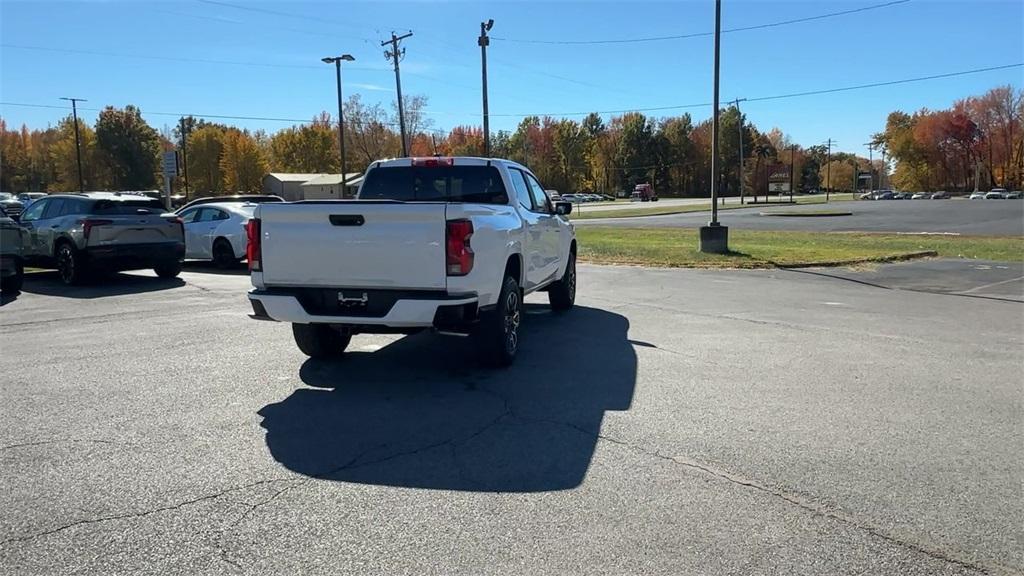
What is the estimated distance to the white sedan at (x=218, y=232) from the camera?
51.3 feet

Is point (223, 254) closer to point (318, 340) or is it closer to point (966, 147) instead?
point (318, 340)

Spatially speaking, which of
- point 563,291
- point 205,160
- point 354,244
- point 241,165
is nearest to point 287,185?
point 241,165

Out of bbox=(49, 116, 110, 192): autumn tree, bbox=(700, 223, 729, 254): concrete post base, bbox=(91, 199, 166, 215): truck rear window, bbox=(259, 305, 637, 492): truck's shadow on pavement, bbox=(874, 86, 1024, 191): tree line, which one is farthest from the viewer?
bbox=(874, 86, 1024, 191): tree line

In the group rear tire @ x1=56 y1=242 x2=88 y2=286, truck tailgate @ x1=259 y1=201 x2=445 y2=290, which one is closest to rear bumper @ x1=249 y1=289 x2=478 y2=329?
truck tailgate @ x1=259 y1=201 x2=445 y2=290

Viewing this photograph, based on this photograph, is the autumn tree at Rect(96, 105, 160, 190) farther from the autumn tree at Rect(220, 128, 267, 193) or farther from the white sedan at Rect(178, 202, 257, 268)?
the white sedan at Rect(178, 202, 257, 268)

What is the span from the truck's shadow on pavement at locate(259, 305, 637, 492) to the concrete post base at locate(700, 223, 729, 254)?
39.0 ft

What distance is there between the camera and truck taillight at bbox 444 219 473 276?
5723 millimetres

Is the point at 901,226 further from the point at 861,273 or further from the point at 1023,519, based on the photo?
the point at 1023,519

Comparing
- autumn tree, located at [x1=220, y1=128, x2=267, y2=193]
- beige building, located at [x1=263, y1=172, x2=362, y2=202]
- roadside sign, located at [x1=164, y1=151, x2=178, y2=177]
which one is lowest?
roadside sign, located at [x1=164, y1=151, x2=178, y2=177]

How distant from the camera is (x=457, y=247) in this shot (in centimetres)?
573

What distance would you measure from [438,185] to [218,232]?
31.6ft

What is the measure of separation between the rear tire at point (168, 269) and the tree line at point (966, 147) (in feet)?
440

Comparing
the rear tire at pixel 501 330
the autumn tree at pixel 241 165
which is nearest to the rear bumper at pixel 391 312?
the rear tire at pixel 501 330

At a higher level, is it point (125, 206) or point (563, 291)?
point (125, 206)
